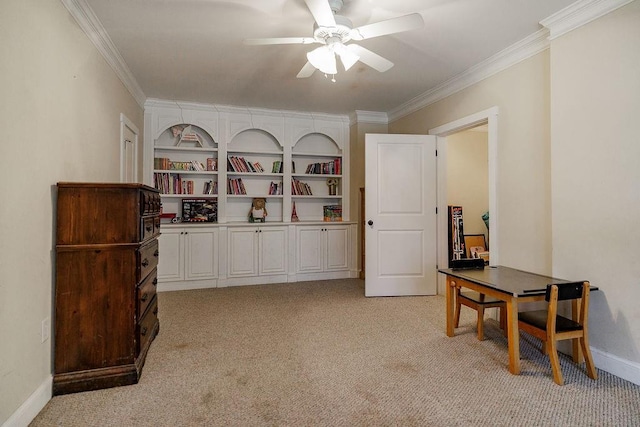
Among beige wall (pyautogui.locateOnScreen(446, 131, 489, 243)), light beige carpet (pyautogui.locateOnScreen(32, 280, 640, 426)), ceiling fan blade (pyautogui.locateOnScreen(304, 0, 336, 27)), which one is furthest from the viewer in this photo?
beige wall (pyautogui.locateOnScreen(446, 131, 489, 243))

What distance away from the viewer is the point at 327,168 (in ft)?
16.8

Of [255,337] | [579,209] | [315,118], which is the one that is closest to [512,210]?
[579,209]

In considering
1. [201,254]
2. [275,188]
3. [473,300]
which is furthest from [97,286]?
[275,188]

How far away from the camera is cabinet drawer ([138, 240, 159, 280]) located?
6.98ft

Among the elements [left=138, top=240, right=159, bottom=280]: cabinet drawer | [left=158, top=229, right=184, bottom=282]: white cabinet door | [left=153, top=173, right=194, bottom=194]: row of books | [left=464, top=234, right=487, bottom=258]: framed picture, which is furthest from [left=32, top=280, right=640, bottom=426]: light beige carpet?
[left=464, top=234, right=487, bottom=258]: framed picture

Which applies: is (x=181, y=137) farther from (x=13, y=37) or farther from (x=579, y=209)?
(x=579, y=209)

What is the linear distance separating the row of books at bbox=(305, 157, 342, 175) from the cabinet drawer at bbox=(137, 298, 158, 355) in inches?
119

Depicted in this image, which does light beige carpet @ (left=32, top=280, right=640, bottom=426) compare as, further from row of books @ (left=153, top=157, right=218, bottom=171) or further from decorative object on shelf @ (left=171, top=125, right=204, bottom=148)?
decorative object on shelf @ (left=171, top=125, right=204, bottom=148)

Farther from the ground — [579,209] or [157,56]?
[157,56]

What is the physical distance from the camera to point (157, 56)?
9.95 feet

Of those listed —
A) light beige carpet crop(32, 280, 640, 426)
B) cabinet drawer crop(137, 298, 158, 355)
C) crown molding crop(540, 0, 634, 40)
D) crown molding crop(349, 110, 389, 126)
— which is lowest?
light beige carpet crop(32, 280, 640, 426)

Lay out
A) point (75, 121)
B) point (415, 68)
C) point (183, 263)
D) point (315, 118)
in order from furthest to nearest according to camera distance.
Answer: point (315, 118) → point (183, 263) → point (415, 68) → point (75, 121)

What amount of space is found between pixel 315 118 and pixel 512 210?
10.1 feet

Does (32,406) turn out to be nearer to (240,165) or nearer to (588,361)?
(588,361)
